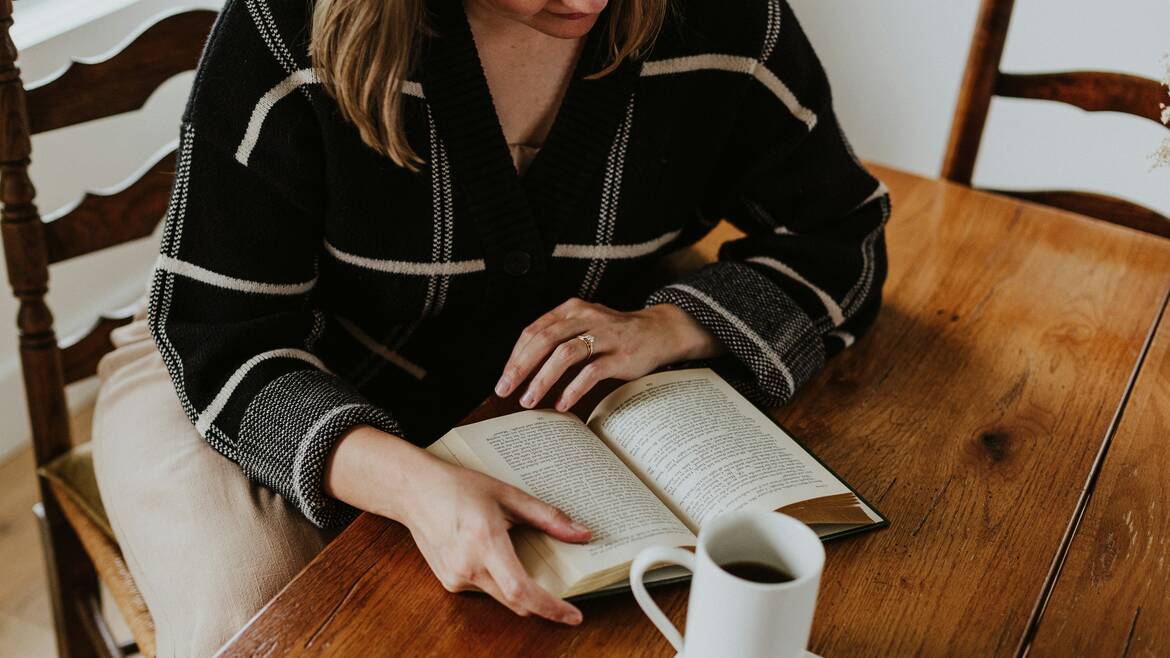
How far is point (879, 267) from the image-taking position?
44.9 inches

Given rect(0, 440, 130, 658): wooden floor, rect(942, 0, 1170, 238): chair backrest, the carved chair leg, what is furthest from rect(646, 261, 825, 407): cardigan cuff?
rect(0, 440, 130, 658): wooden floor

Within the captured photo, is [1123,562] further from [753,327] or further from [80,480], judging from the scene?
[80,480]

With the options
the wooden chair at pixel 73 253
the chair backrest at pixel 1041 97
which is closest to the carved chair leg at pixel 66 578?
the wooden chair at pixel 73 253

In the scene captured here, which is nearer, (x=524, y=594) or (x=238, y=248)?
(x=524, y=594)

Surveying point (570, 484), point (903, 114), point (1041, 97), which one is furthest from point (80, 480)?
point (903, 114)

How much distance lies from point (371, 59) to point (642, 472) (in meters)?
0.42

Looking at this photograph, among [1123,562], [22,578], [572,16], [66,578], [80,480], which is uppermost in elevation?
[572,16]

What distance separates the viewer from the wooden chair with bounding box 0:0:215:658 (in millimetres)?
1126

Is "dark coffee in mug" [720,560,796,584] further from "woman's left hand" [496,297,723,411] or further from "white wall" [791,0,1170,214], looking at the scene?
"white wall" [791,0,1170,214]

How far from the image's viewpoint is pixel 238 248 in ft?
3.12

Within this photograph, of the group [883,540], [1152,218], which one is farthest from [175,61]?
[1152,218]

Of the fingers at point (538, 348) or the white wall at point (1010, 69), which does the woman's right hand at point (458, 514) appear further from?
the white wall at point (1010, 69)

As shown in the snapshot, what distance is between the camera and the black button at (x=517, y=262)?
40.6 inches

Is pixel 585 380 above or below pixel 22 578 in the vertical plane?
above
